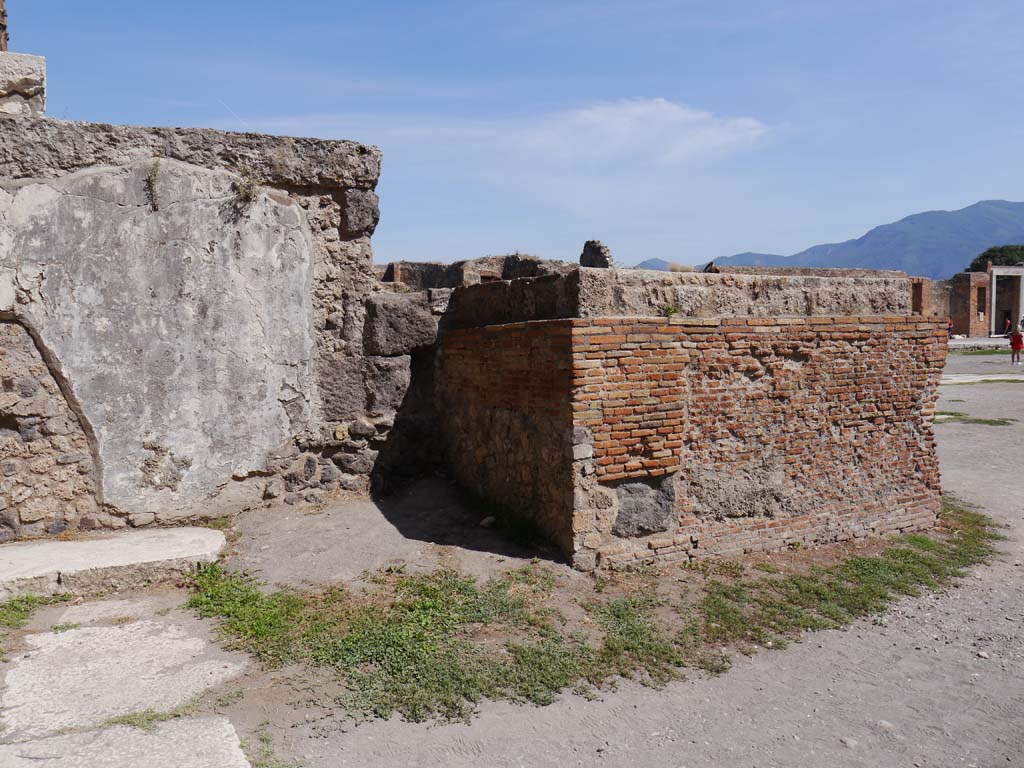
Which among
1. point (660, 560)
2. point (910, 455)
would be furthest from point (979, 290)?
point (660, 560)

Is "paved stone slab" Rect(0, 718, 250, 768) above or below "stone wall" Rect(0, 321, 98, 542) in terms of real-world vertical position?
below

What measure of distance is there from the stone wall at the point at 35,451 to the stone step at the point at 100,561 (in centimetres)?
21

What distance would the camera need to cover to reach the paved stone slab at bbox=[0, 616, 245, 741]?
3137 mm

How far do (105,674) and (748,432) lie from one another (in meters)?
4.19

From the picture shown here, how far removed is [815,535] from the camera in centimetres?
570

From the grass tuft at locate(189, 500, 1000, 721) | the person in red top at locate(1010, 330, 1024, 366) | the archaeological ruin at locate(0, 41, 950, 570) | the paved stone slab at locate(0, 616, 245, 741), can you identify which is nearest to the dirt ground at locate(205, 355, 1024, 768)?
the grass tuft at locate(189, 500, 1000, 721)

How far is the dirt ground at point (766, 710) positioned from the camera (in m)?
3.05

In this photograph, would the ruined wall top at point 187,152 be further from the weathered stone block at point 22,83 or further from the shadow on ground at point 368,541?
the shadow on ground at point 368,541

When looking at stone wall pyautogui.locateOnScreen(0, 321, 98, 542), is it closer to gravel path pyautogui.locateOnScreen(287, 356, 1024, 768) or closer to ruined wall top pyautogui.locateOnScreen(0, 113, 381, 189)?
ruined wall top pyautogui.locateOnScreen(0, 113, 381, 189)

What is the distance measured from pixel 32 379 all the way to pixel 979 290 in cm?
4180

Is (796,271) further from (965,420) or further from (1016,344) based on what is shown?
(1016,344)

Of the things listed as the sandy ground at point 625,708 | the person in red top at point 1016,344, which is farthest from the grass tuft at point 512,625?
the person in red top at point 1016,344

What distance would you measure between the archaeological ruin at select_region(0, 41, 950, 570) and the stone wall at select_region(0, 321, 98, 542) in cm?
2

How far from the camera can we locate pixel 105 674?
3514 mm
